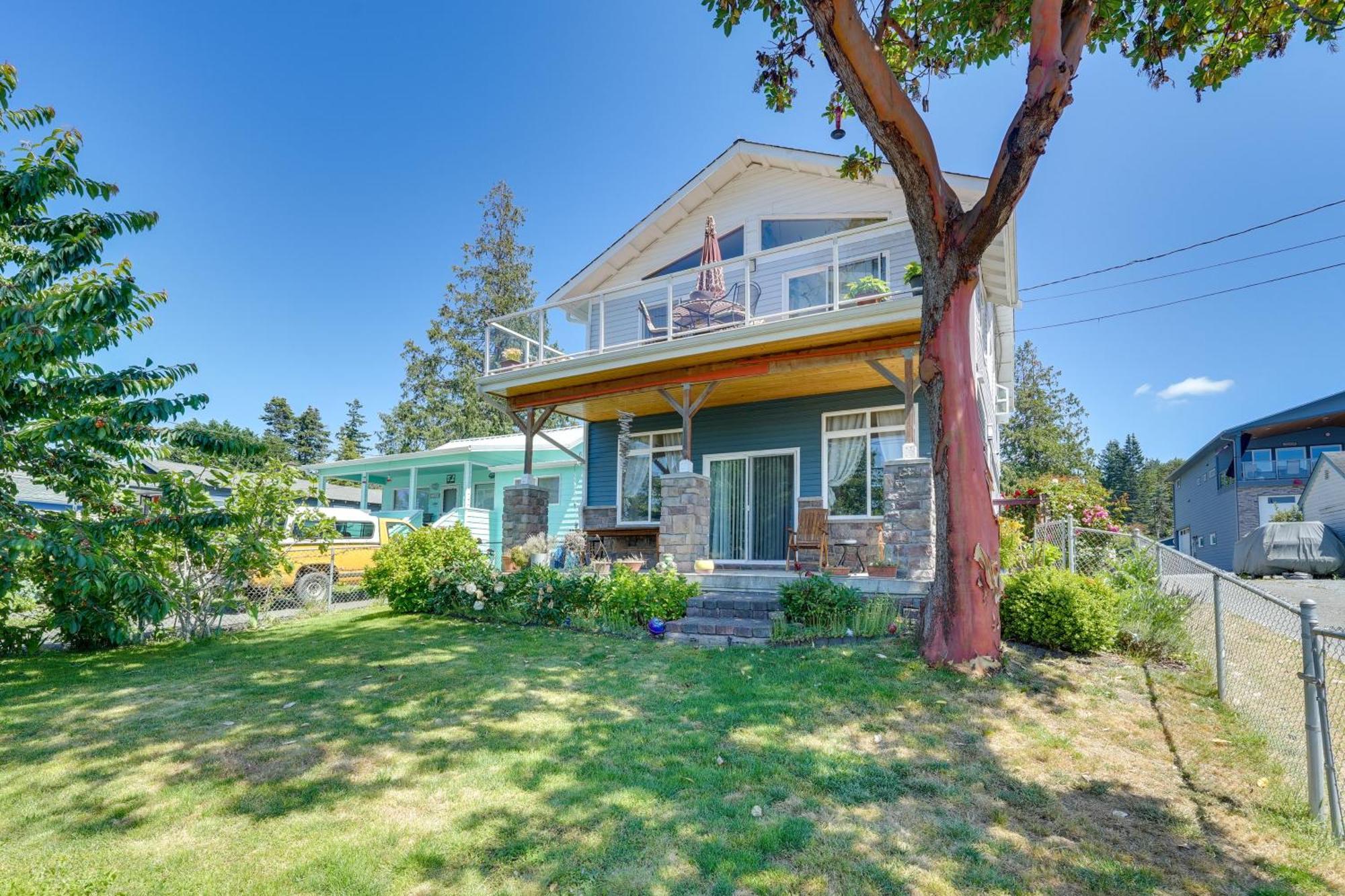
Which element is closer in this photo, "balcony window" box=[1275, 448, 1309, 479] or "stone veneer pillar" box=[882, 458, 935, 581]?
"stone veneer pillar" box=[882, 458, 935, 581]

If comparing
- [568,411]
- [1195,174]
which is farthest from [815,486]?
[1195,174]

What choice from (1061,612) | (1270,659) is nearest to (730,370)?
(1061,612)

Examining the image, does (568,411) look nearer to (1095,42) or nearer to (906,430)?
(906,430)

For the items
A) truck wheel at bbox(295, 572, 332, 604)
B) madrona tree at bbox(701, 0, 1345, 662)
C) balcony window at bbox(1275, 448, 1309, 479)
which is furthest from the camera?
balcony window at bbox(1275, 448, 1309, 479)

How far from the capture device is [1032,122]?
5.02 metres

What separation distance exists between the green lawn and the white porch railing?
557 centimetres

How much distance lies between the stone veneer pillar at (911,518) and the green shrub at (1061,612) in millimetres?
1235

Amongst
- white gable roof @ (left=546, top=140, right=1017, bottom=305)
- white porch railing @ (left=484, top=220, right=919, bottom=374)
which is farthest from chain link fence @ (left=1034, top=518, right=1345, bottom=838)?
white gable roof @ (left=546, top=140, right=1017, bottom=305)

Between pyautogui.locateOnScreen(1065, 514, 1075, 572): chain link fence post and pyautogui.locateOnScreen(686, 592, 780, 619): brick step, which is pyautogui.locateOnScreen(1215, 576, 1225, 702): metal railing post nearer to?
pyautogui.locateOnScreen(1065, 514, 1075, 572): chain link fence post

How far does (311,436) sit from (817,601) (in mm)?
55520

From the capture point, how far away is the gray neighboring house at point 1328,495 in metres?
18.4

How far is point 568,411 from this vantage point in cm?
1261

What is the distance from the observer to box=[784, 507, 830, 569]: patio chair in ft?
31.5

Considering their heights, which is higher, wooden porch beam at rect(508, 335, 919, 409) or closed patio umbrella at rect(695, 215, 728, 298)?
closed patio umbrella at rect(695, 215, 728, 298)
